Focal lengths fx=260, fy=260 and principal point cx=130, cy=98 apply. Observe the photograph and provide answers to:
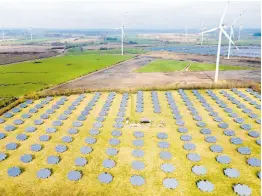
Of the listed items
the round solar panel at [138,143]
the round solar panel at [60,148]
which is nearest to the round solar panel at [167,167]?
the round solar panel at [138,143]

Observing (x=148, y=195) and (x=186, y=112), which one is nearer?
(x=148, y=195)

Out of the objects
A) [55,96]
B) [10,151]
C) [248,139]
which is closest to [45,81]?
[55,96]

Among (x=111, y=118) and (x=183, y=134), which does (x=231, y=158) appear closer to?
(x=183, y=134)

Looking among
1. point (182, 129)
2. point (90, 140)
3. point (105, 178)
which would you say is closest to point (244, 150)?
point (182, 129)

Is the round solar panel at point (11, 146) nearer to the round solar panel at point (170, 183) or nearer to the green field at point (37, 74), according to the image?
the round solar panel at point (170, 183)

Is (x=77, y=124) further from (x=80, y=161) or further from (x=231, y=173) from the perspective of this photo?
(x=231, y=173)

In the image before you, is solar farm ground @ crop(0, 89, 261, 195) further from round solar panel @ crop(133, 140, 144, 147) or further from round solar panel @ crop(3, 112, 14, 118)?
round solar panel @ crop(3, 112, 14, 118)
